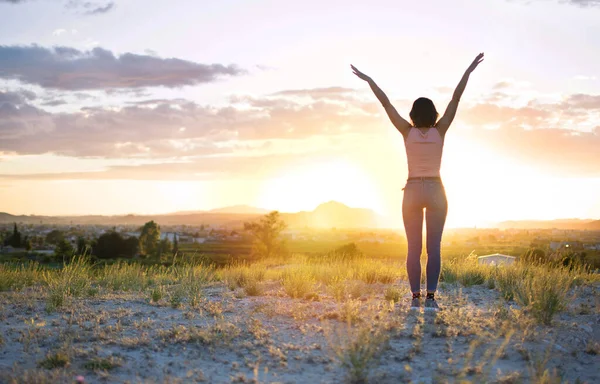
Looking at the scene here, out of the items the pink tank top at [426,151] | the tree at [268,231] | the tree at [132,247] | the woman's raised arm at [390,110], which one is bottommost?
the tree at [132,247]

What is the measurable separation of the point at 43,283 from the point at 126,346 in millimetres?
6090

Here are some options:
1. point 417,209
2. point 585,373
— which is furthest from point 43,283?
point 585,373

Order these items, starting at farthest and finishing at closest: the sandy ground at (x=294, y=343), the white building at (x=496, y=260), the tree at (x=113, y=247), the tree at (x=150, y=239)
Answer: the tree at (x=150, y=239), the tree at (x=113, y=247), the white building at (x=496, y=260), the sandy ground at (x=294, y=343)

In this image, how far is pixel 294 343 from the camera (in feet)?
19.1

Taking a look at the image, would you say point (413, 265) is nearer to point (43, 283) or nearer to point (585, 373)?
point (585, 373)

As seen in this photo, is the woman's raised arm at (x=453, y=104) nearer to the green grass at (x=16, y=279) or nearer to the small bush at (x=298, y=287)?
the small bush at (x=298, y=287)

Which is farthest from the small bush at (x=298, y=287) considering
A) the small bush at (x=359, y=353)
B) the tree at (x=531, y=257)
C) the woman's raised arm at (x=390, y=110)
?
the tree at (x=531, y=257)

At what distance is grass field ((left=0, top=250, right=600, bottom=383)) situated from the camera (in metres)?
4.94

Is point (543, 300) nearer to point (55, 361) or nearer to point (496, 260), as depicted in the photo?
point (55, 361)

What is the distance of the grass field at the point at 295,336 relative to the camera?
16.2 ft

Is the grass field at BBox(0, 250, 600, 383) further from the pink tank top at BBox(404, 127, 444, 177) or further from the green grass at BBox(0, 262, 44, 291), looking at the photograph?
the green grass at BBox(0, 262, 44, 291)

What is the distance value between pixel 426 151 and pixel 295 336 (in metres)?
2.70

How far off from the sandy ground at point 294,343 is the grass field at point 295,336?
14 mm

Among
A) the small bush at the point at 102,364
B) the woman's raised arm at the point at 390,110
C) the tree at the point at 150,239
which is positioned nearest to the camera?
the small bush at the point at 102,364
